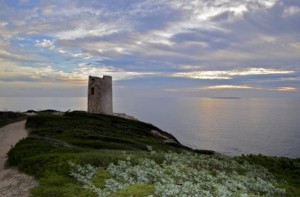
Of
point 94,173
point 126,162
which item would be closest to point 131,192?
point 94,173

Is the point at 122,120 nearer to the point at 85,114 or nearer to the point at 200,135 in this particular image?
the point at 85,114

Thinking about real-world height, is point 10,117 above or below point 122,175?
above

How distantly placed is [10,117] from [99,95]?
1391 cm

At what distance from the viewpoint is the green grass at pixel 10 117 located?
4791 centimetres

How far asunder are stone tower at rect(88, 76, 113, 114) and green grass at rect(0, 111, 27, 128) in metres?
10.9

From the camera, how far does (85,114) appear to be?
50156mm

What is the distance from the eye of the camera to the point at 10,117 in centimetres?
5162

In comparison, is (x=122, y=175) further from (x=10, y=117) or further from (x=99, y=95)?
(x=99, y=95)

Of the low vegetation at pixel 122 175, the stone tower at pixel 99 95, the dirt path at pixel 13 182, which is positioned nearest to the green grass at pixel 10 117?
the stone tower at pixel 99 95

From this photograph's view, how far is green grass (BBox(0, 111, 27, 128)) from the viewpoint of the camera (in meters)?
47.9

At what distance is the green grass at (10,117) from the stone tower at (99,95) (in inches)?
430

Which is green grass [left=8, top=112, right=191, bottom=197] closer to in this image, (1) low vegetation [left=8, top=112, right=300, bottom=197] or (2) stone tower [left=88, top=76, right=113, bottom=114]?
(1) low vegetation [left=8, top=112, right=300, bottom=197]

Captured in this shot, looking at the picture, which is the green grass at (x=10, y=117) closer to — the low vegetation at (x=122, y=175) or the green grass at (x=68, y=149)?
the green grass at (x=68, y=149)

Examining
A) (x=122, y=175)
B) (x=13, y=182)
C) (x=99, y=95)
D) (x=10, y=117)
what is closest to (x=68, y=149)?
(x=13, y=182)
